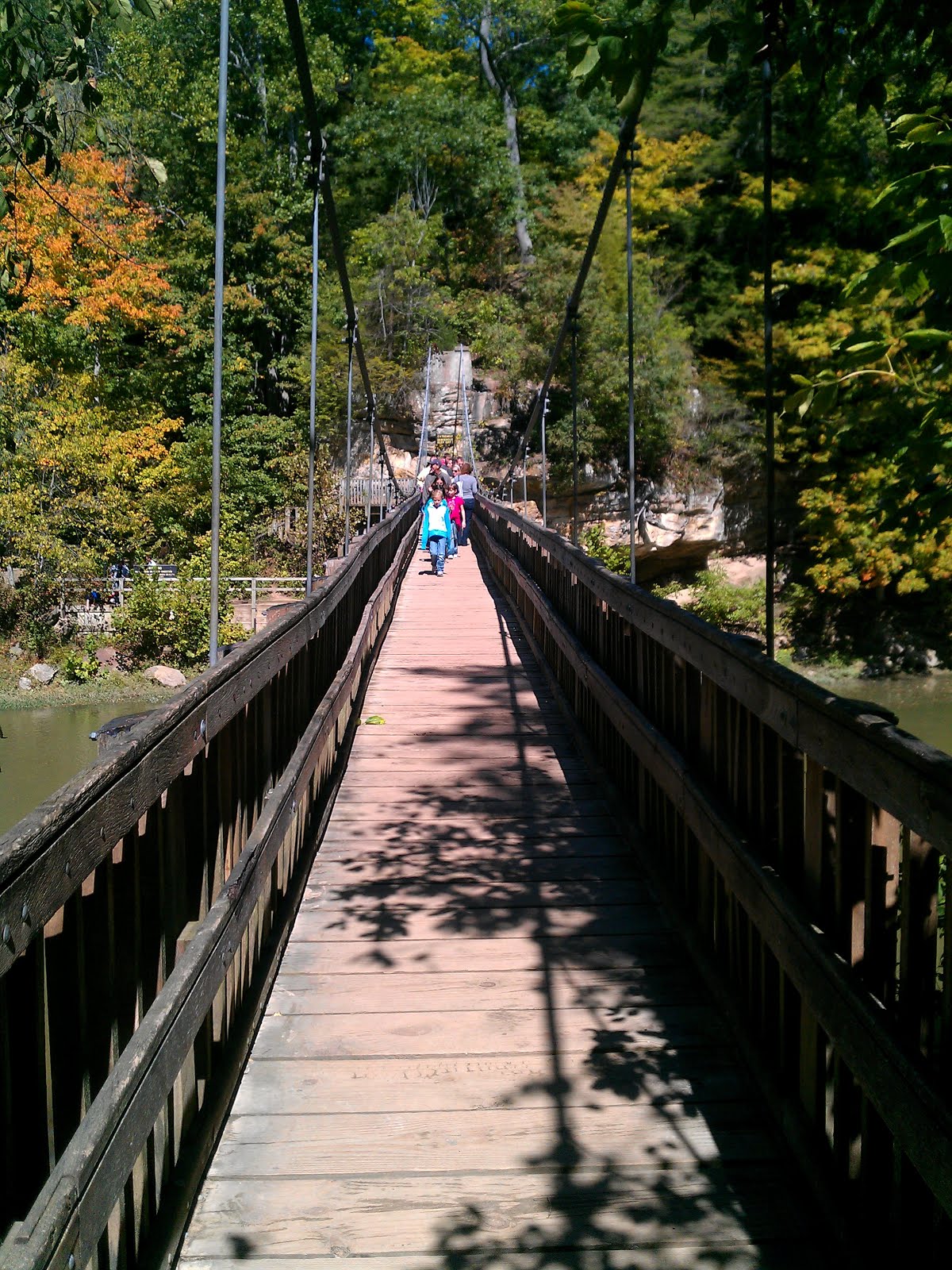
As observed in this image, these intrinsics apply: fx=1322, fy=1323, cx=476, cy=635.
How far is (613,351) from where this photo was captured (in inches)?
1302

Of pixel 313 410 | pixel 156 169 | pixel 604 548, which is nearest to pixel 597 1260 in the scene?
pixel 156 169

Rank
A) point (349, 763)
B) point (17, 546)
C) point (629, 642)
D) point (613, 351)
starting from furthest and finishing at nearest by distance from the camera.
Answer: point (613, 351), point (17, 546), point (349, 763), point (629, 642)

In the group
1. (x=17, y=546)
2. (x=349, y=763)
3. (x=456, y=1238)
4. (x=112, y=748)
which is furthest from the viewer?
(x=17, y=546)

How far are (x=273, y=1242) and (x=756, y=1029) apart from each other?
1.16 meters

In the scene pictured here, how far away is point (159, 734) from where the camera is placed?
2191mm

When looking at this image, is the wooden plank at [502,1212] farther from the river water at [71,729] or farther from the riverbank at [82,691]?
the riverbank at [82,691]

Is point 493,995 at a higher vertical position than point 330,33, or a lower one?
lower

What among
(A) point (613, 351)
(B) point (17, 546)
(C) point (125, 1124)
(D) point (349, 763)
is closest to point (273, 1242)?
(C) point (125, 1124)

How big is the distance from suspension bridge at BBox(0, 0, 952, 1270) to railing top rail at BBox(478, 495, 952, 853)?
0.4 inches

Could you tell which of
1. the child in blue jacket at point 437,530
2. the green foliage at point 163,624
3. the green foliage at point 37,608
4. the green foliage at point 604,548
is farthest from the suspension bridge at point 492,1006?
the green foliage at point 37,608

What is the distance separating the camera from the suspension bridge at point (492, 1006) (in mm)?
1805

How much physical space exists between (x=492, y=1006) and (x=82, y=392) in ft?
98.4

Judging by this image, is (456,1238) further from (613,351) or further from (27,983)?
(613,351)

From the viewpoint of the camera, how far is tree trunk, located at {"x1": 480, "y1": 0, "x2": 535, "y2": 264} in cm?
4362
